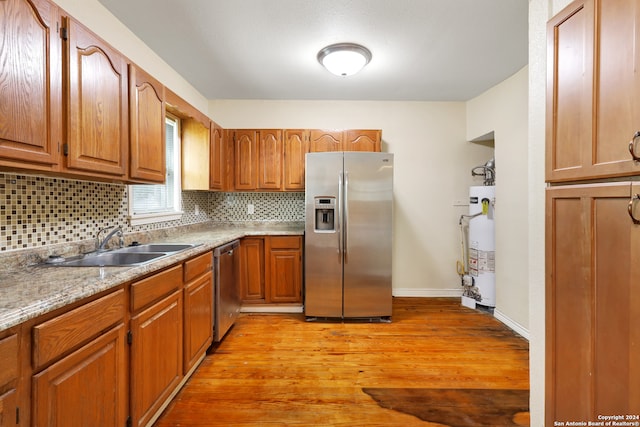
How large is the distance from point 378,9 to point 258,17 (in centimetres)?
83

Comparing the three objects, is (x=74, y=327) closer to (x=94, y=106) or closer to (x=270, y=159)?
(x=94, y=106)

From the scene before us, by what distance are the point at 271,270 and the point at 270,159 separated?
1.31 m

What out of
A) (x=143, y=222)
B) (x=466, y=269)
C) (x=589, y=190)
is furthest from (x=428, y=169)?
(x=143, y=222)

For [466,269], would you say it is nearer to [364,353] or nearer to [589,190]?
[364,353]

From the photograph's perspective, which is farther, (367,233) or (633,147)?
(367,233)

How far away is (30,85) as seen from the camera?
108cm

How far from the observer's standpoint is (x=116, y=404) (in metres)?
1.17

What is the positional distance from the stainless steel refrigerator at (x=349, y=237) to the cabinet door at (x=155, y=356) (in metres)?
1.43

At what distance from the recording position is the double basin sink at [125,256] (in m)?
1.51

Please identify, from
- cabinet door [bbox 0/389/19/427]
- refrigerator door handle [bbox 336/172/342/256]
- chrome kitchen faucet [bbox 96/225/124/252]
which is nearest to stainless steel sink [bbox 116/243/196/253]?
chrome kitchen faucet [bbox 96/225/124/252]

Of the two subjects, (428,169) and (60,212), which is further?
(428,169)

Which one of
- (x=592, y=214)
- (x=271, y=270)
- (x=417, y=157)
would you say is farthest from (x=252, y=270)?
(x=592, y=214)

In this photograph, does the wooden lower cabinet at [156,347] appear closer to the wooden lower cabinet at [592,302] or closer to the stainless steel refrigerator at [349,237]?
the stainless steel refrigerator at [349,237]

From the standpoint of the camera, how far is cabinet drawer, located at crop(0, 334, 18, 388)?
0.74 m
